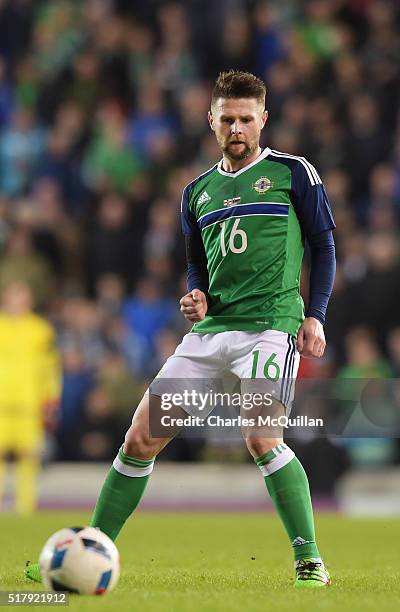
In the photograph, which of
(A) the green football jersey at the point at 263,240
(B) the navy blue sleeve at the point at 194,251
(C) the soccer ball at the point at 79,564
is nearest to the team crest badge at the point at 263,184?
(A) the green football jersey at the point at 263,240

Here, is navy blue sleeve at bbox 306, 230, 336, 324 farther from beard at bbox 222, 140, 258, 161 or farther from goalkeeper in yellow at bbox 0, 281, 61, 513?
goalkeeper in yellow at bbox 0, 281, 61, 513

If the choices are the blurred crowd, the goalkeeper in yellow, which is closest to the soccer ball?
the goalkeeper in yellow

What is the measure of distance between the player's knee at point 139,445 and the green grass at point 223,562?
20.4 inches

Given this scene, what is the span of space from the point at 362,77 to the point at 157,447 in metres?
8.53

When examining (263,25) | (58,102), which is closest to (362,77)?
(263,25)

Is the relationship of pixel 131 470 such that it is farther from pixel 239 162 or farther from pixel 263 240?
pixel 239 162

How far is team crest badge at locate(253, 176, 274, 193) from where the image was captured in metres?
5.24

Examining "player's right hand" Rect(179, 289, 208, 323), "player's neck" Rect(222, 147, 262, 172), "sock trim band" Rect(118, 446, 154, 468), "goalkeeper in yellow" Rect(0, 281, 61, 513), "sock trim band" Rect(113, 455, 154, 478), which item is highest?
"player's neck" Rect(222, 147, 262, 172)

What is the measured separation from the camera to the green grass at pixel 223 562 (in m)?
4.40

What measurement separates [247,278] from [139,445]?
0.81 metres

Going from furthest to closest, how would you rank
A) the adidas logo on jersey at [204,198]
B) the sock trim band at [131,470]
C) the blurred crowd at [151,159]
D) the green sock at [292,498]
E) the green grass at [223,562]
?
1. the blurred crowd at [151,159]
2. the adidas logo on jersey at [204,198]
3. the sock trim band at [131,470]
4. the green sock at [292,498]
5. the green grass at [223,562]

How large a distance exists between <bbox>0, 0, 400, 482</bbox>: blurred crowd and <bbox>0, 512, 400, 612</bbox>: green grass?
177cm

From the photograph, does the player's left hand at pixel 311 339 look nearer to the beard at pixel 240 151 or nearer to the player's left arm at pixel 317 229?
the player's left arm at pixel 317 229

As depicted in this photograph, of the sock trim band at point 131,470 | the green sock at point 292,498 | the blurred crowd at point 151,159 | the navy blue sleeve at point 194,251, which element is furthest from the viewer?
the blurred crowd at point 151,159
